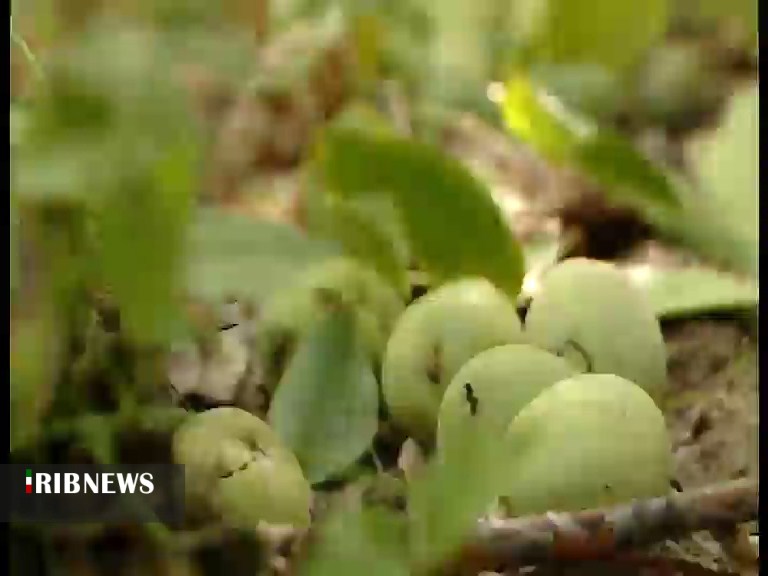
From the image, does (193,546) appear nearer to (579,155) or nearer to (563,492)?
(563,492)

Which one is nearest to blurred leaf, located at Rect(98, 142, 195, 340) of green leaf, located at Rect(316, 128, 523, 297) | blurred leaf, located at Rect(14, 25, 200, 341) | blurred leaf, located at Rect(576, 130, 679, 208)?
blurred leaf, located at Rect(14, 25, 200, 341)

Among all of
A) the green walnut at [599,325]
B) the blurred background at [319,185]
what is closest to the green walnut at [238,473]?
the blurred background at [319,185]

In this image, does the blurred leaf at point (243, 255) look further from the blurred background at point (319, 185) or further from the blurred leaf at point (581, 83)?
the blurred leaf at point (581, 83)

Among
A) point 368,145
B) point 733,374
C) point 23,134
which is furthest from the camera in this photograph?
point 733,374

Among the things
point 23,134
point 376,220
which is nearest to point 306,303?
point 376,220

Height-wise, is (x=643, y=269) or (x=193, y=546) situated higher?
(x=643, y=269)

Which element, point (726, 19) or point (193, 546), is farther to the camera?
point (726, 19)
